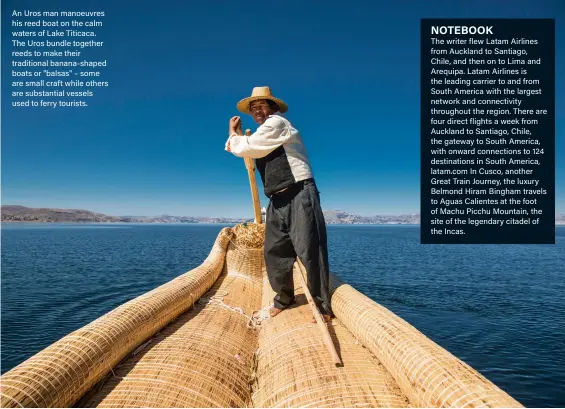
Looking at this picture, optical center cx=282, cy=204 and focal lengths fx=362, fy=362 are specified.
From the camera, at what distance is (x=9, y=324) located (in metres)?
12.0

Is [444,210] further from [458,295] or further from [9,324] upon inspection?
[9,324]

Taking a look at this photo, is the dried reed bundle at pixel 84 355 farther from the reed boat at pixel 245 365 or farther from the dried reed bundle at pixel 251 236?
the dried reed bundle at pixel 251 236

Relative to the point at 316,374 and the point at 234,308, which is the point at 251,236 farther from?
the point at 316,374

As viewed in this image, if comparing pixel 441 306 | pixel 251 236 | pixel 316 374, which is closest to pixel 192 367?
pixel 316 374

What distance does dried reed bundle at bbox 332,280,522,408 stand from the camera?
67.3 inches

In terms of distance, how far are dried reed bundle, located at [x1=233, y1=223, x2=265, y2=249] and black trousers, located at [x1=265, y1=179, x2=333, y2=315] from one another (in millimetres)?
2363

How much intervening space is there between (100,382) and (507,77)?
38.0ft

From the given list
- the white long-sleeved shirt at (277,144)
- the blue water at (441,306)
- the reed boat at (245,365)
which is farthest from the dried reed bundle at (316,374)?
the blue water at (441,306)

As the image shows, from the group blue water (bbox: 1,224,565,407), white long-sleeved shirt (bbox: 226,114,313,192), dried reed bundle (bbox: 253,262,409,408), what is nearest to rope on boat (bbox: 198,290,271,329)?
dried reed bundle (bbox: 253,262,409,408)

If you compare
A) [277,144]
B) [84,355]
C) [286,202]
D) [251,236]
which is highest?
[277,144]

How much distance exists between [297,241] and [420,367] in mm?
1733

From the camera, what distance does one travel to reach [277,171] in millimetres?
3635

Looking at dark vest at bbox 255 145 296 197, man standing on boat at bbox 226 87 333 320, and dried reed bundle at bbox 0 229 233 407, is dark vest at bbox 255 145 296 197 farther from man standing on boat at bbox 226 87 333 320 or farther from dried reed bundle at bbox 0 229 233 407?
dried reed bundle at bbox 0 229 233 407

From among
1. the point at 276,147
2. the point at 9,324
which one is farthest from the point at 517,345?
the point at 9,324
